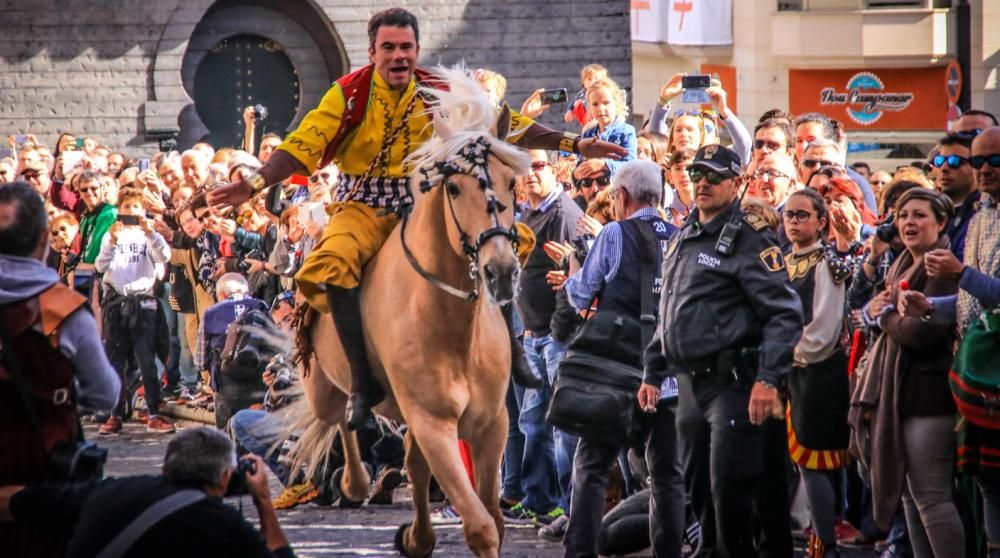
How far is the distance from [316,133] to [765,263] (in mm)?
2414

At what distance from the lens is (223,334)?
13.8 metres

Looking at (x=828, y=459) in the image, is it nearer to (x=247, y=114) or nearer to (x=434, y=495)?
(x=434, y=495)

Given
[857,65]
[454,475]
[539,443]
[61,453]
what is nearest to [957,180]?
[454,475]

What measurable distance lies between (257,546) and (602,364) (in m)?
4.14

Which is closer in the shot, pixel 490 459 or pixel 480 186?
pixel 480 186

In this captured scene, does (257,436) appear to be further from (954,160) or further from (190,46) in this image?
(190,46)

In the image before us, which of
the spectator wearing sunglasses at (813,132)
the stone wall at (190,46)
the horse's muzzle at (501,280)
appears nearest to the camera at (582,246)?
the spectator wearing sunglasses at (813,132)

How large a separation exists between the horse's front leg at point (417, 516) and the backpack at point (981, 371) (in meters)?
2.87

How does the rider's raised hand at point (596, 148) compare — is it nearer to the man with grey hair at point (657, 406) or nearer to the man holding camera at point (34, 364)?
the man with grey hair at point (657, 406)

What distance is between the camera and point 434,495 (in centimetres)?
1267

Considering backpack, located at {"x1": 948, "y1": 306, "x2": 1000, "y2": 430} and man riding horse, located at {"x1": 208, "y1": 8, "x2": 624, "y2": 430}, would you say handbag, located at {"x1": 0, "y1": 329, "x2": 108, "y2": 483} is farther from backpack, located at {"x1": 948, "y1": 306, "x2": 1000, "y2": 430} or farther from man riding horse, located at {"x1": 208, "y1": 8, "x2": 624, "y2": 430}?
backpack, located at {"x1": 948, "y1": 306, "x2": 1000, "y2": 430}

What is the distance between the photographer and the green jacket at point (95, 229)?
1716 centimetres

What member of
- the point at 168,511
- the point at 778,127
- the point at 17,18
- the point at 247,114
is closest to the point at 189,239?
the point at 247,114

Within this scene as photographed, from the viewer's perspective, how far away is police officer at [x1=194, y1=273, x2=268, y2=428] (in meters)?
13.5
